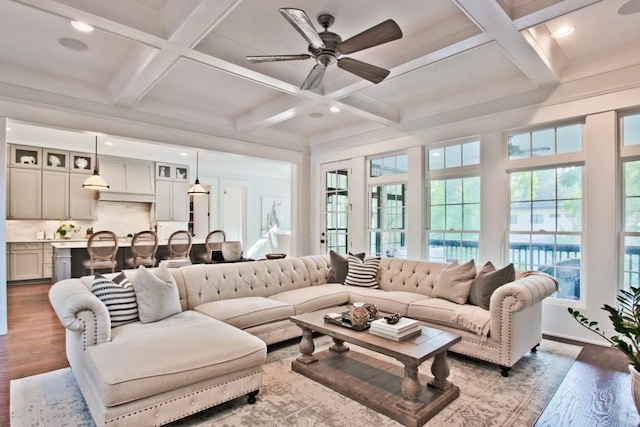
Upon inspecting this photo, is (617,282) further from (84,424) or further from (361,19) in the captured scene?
(84,424)

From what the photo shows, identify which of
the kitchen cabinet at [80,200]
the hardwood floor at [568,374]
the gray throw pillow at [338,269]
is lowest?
the hardwood floor at [568,374]

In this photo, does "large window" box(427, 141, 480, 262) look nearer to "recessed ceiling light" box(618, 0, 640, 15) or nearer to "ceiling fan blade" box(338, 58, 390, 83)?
"recessed ceiling light" box(618, 0, 640, 15)

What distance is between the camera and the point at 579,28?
299 cm

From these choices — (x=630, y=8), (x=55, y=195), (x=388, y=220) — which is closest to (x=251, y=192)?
(x=55, y=195)

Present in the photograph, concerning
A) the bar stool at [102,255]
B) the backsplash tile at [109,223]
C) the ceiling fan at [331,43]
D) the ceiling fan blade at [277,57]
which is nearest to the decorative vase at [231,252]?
the bar stool at [102,255]

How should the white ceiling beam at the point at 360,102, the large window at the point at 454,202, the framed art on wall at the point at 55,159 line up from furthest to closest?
the framed art on wall at the point at 55,159 < the large window at the point at 454,202 < the white ceiling beam at the point at 360,102

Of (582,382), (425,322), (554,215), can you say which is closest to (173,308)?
(425,322)

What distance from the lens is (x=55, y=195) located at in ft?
23.8

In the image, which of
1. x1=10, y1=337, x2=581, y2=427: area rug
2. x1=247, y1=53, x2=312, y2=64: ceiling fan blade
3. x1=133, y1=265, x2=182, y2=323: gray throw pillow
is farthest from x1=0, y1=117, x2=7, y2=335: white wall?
x1=247, y1=53, x2=312, y2=64: ceiling fan blade

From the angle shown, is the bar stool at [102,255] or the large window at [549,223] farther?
the bar stool at [102,255]

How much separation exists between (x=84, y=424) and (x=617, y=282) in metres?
4.57

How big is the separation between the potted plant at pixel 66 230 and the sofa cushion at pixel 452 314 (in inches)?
291

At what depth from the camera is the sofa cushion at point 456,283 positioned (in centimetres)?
336

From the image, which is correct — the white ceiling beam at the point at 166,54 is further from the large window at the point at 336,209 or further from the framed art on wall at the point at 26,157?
the framed art on wall at the point at 26,157
